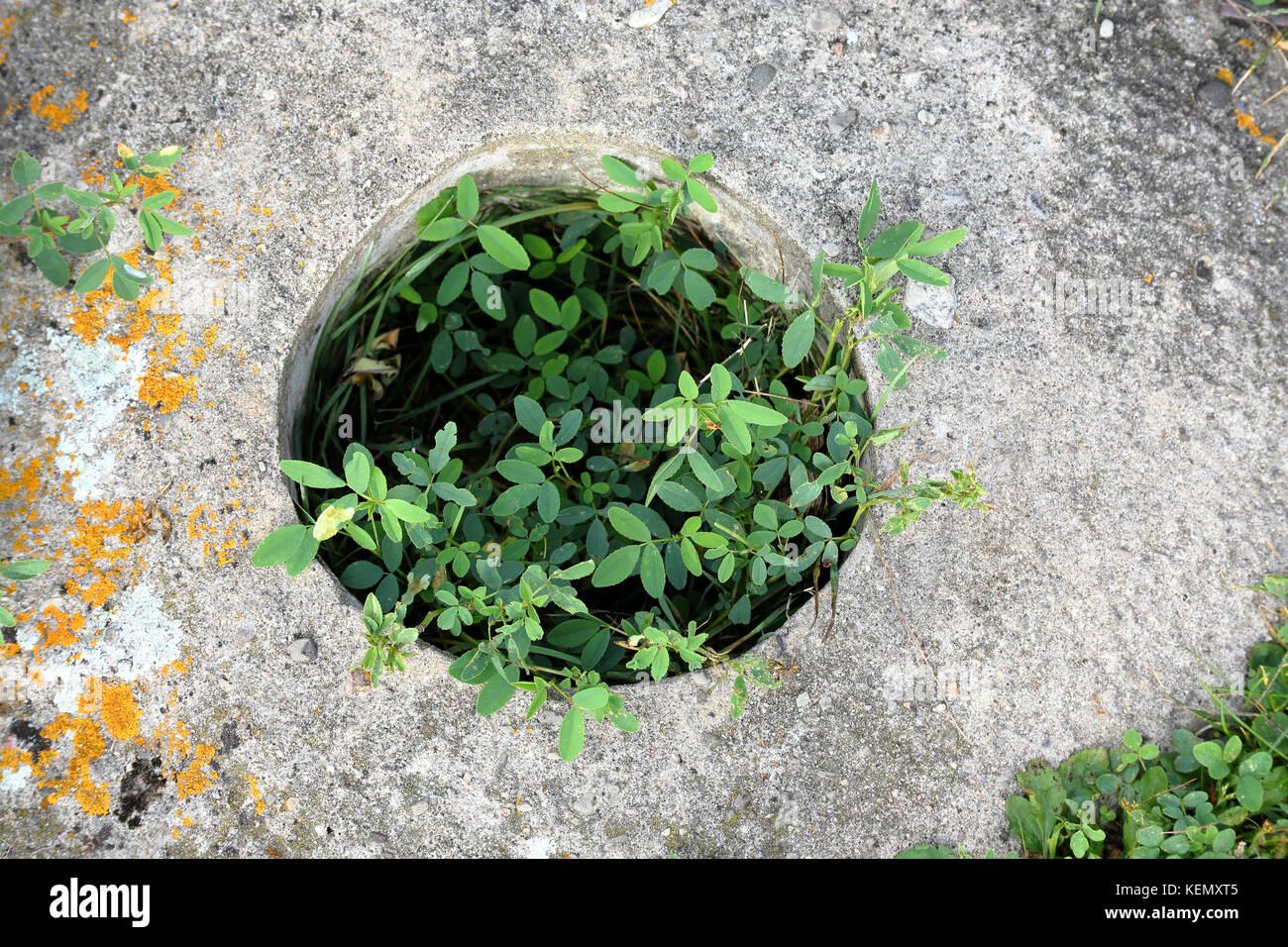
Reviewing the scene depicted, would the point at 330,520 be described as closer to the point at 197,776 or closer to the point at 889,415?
the point at 197,776

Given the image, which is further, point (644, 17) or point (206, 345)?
point (644, 17)

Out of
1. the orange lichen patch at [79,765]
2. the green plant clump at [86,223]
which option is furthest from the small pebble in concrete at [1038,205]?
the orange lichen patch at [79,765]

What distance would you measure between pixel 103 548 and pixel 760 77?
181 cm

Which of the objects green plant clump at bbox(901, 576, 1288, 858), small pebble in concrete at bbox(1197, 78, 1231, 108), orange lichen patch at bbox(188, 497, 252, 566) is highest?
small pebble in concrete at bbox(1197, 78, 1231, 108)

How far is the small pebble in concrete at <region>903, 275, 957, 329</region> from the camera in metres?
1.93

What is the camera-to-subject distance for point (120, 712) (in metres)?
1.75

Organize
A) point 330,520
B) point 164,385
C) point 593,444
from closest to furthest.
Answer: point 330,520 < point 164,385 < point 593,444

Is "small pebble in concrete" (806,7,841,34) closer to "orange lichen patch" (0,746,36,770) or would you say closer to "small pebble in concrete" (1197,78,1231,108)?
"small pebble in concrete" (1197,78,1231,108)

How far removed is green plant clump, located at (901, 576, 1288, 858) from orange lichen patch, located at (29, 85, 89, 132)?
2.47 meters

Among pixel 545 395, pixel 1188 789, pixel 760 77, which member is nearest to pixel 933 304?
pixel 760 77

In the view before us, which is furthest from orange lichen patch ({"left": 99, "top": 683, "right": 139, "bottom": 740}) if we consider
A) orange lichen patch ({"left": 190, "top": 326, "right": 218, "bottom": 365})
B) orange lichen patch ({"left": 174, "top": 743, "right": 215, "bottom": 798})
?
orange lichen patch ({"left": 190, "top": 326, "right": 218, "bottom": 365})

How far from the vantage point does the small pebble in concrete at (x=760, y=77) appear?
1.96 m
